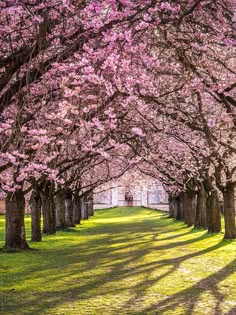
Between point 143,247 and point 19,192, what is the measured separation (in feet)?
21.4

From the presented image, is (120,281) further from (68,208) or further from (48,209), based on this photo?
(68,208)

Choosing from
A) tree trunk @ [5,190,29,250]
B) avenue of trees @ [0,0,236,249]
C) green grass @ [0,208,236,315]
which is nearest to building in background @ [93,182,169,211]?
avenue of trees @ [0,0,236,249]

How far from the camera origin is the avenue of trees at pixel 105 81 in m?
8.99

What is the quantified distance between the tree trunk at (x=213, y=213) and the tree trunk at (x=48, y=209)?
9926 millimetres

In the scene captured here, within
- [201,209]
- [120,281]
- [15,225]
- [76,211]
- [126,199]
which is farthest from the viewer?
[126,199]

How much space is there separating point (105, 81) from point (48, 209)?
24.5 metres

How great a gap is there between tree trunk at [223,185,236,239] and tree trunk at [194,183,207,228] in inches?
410

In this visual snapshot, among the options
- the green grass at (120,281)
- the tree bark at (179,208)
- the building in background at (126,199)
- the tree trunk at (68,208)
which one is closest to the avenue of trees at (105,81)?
the green grass at (120,281)

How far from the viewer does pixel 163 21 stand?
9.15 metres

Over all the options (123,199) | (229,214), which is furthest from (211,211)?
(123,199)

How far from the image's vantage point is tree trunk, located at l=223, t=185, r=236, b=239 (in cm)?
2845

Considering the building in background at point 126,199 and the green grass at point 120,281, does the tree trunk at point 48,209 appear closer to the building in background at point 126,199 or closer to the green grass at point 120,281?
the green grass at point 120,281

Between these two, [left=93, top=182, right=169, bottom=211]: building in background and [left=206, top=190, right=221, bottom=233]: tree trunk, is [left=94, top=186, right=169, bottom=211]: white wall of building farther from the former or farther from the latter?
[left=206, top=190, right=221, bottom=233]: tree trunk

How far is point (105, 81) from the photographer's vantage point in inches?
439
